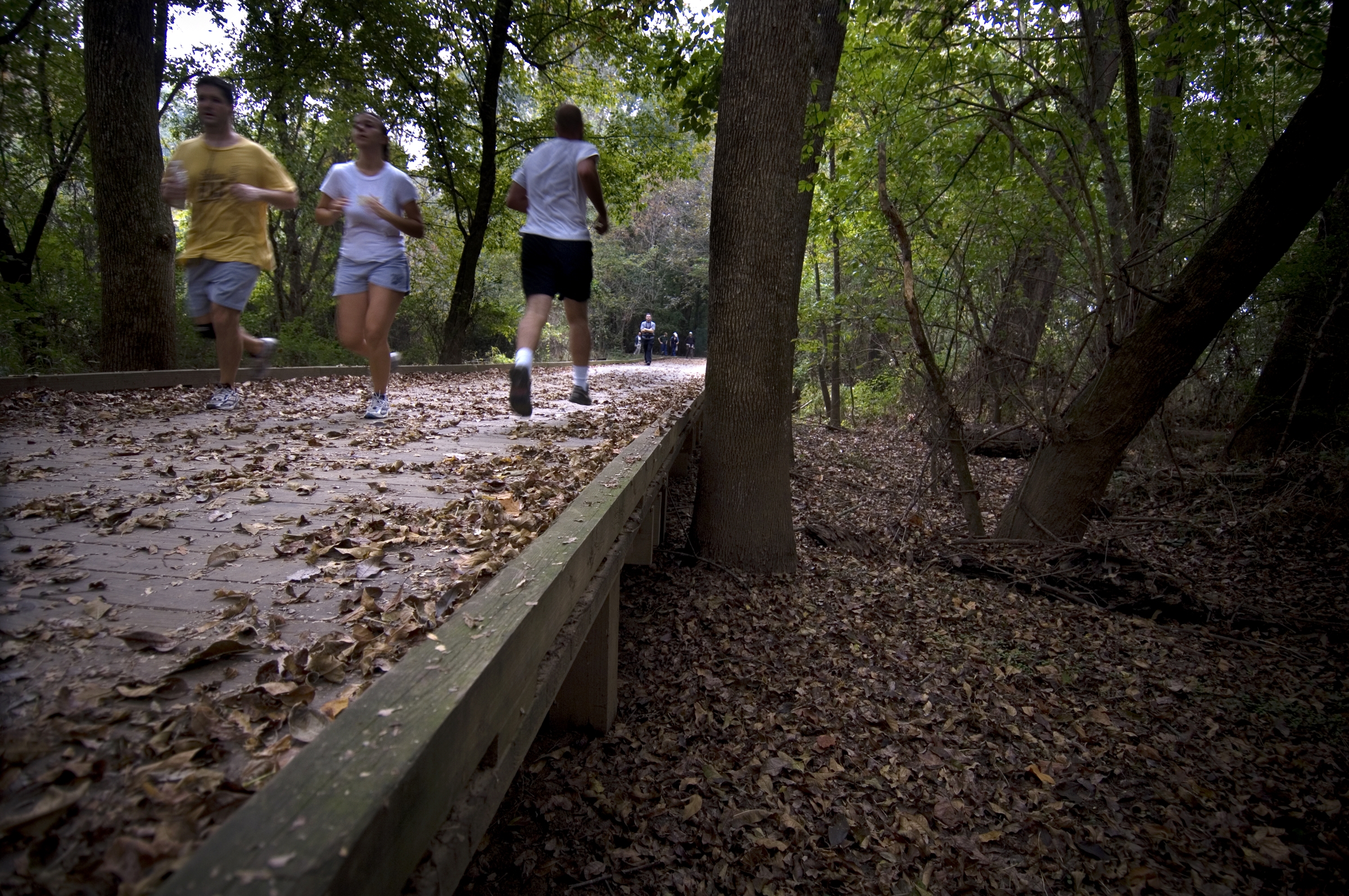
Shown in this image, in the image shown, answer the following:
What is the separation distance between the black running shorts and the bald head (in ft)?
2.74

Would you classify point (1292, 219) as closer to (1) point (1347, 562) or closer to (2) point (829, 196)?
(1) point (1347, 562)

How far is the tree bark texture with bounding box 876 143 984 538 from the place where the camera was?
648 centimetres

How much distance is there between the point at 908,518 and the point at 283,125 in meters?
17.9

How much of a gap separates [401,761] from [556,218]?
448 cm

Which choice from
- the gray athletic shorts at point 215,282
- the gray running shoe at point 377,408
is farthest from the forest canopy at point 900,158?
the gray athletic shorts at point 215,282

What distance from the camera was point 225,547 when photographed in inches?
93.4

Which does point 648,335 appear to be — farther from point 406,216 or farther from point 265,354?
point 406,216

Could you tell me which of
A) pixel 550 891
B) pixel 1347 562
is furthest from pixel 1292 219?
pixel 550 891

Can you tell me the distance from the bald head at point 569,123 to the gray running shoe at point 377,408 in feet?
8.48

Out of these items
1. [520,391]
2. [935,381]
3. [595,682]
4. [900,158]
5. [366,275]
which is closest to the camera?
[595,682]

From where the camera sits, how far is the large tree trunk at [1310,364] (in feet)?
24.1

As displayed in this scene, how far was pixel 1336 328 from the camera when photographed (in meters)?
7.40

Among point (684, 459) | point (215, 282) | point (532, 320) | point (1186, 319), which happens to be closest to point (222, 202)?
point (215, 282)

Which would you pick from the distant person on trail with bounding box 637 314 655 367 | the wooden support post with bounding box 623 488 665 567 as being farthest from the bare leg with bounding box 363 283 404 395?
the distant person on trail with bounding box 637 314 655 367
